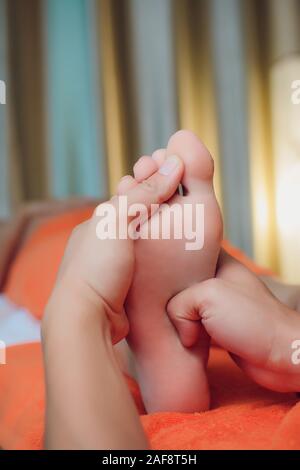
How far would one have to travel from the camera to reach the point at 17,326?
113cm

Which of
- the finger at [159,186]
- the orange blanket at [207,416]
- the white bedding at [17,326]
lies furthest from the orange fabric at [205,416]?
the finger at [159,186]

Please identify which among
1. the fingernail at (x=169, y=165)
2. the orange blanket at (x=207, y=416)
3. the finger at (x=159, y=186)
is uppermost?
the fingernail at (x=169, y=165)

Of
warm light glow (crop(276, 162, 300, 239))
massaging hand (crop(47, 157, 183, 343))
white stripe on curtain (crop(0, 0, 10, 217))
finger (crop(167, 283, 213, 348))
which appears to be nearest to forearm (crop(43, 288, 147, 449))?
massaging hand (crop(47, 157, 183, 343))

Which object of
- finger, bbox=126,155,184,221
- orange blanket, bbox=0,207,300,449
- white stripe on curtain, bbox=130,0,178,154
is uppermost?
white stripe on curtain, bbox=130,0,178,154

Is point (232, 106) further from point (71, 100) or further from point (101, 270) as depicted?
point (101, 270)

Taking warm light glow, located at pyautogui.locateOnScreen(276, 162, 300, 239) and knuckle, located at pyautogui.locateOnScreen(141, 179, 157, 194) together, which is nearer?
knuckle, located at pyautogui.locateOnScreen(141, 179, 157, 194)

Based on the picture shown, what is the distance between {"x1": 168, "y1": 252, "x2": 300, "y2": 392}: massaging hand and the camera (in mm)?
708

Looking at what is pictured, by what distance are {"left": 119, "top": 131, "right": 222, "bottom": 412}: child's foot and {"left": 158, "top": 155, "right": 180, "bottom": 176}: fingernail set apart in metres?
0.04

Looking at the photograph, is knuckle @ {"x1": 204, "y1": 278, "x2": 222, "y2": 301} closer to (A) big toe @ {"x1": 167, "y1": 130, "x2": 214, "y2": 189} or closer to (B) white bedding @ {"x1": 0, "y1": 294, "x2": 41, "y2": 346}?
(A) big toe @ {"x1": 167, "y1": 130, "x2": 214, "y2": 189}

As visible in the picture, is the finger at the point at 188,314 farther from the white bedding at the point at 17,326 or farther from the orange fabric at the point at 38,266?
the orange fabric at the point at 38,266

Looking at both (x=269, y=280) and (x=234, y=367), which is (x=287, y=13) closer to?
(x=269, y=280)

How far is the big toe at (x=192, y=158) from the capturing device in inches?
31.2

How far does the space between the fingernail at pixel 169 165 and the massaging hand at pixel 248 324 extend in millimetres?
156

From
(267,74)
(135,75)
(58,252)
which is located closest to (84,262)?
(58,252)
